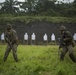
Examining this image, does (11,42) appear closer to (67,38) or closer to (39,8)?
(67,38)

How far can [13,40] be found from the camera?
11.3 metres

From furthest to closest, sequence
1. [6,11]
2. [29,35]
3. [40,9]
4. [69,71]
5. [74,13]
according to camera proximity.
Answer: [6,11] → [40,9] → [74,13] → [29,35] → [69,71]

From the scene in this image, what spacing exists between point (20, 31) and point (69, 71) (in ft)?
59.3

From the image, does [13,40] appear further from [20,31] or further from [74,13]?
[74,13]

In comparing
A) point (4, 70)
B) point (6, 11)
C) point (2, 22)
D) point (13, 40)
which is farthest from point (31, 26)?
point (4, 70)

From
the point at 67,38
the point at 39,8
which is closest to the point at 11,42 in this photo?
the point at 67,38

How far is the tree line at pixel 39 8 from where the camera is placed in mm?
32500

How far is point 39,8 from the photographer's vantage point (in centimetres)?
3459

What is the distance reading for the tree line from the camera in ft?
107

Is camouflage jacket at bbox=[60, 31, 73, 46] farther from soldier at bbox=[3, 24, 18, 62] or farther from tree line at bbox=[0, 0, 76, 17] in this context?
tree line at bbox=[0, 0, 76, 17]

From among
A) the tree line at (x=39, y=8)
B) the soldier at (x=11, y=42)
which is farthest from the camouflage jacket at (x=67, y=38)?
the tree line at (x=39, y=8)

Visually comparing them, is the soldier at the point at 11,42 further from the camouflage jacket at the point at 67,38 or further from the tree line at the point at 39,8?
the tree line at the point at 39,8

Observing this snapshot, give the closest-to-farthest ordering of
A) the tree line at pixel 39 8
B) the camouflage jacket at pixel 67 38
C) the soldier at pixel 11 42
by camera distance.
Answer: the camouflage jacket at pixel 67 38
the soldier at pixel 11 42
the tree line at pixel 39 8

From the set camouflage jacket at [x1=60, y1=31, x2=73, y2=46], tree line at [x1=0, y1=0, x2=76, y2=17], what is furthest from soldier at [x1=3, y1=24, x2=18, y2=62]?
tree line at [x1=0, y1=0, x2=76, y2=17]
